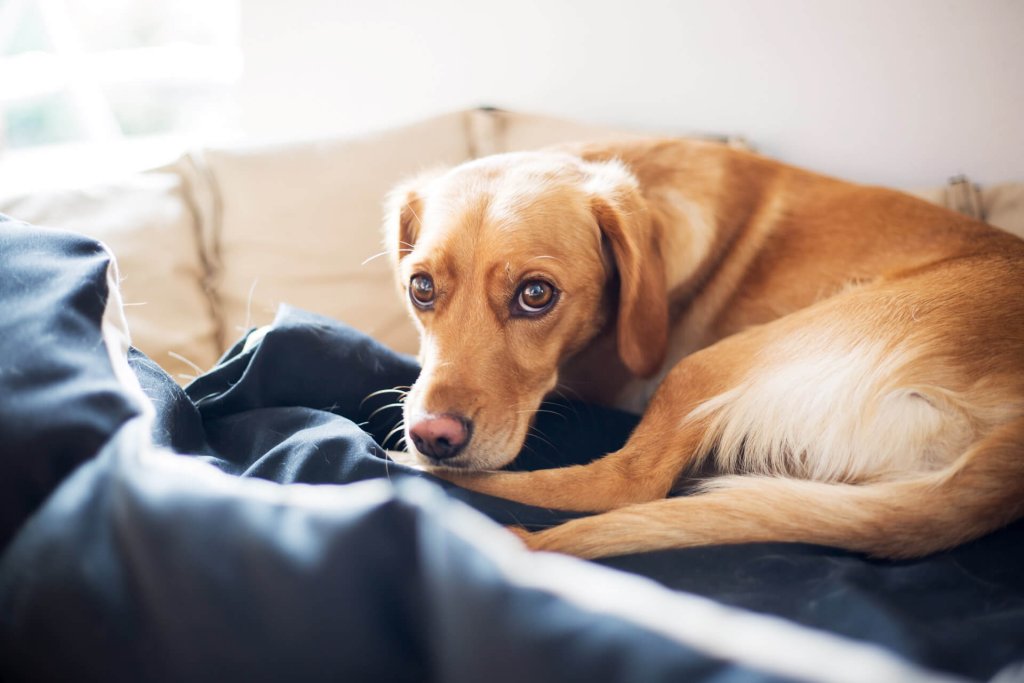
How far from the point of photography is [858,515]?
100 centimetres

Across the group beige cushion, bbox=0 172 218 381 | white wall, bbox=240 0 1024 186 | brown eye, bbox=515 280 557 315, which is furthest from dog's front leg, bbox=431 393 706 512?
white wall, bbox=240 0 1024 186

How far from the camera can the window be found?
3.37 m

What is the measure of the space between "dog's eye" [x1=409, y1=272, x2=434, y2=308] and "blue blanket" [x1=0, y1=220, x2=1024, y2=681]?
62cm

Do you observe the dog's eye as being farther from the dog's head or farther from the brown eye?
the brown eye

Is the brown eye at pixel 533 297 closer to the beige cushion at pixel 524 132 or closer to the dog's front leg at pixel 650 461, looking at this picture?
the dog's front leg at pixel 650 461

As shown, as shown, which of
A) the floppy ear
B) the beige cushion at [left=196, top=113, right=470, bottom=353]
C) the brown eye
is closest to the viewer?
the brown eye

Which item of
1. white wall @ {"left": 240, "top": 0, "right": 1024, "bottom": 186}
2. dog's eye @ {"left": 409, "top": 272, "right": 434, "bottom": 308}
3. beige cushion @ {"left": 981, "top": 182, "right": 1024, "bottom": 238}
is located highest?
white wall @ {"left": 240, "top": 0, "right": 1024, "bottom": 186}

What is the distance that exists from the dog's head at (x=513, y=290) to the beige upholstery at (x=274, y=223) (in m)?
0.51

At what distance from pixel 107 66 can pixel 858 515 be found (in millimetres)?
3910

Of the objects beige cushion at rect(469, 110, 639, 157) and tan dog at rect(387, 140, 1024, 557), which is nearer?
tan dog at rect(387, 140, 1024, 557)

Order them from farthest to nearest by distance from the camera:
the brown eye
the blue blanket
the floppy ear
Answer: the floppy ear, the brown eye, the blue blanket

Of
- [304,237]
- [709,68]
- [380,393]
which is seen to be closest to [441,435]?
[380,393]

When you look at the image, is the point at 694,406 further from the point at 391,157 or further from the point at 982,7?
the point at 982,7

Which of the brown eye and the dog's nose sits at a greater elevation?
the brown eye
